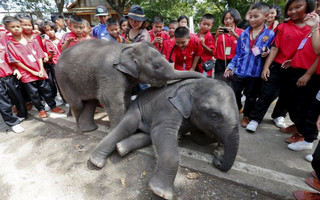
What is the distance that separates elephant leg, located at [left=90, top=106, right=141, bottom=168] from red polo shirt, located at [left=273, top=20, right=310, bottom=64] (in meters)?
2.78

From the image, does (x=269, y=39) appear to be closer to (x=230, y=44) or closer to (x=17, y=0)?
(x=230, y=44)

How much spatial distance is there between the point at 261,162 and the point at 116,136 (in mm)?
2284

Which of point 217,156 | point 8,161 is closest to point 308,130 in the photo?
point 217,156

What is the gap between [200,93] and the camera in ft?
8.73

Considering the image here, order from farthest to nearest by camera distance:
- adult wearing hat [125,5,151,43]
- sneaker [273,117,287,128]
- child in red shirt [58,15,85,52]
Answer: adult wearing hat [125,5,151,43] → child in red shirt [58,15,85,52] → sneaker [273,117,287,128]

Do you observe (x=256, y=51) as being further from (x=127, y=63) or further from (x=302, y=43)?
(x=127, y=63)

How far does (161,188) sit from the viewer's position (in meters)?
2.11

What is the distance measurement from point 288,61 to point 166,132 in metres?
2.51

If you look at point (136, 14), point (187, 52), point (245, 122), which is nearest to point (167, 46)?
point (187, 52)

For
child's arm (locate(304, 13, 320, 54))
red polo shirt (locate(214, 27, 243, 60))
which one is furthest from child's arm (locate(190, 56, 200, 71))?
child's arm (locate(304, 13, 320, 54))

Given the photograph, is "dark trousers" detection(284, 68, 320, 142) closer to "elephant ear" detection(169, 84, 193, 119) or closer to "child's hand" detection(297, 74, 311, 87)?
"child's hand" detection(297, 74, 311, 87)

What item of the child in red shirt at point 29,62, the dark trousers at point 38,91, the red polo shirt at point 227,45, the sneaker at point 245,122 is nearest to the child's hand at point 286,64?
the sneaker at point 245,122

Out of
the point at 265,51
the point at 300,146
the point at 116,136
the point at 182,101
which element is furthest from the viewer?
the point at 265,51

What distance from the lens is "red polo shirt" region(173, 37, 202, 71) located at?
4336 mm
